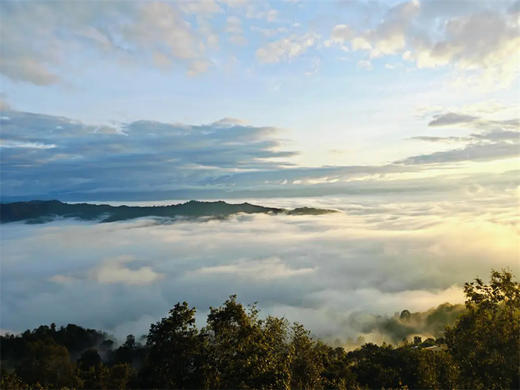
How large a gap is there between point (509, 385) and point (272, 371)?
16.6 metres

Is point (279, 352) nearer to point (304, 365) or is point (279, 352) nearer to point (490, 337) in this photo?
point (304, 365)

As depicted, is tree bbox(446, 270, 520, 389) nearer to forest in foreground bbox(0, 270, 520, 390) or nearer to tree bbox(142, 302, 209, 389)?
forest in foreground bbox(0, 270, 520, 390)

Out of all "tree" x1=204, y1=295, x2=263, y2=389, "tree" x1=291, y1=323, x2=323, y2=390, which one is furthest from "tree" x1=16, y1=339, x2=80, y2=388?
"tree" x1=291, y1=323, x2=323, y2=390

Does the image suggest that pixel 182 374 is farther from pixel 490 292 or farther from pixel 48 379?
pixel 48 379

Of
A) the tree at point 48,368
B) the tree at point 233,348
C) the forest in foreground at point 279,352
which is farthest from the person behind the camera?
the tree at point 48,368

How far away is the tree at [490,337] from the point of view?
1155 inches

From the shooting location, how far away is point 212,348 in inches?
1225

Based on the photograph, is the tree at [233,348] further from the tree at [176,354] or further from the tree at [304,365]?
the tree at [304,365]

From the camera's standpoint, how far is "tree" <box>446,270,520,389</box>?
29344mm

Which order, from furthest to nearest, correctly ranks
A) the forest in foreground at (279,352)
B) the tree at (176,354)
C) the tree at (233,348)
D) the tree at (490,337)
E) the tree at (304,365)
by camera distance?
1. the tree at (304,365)
2. the tree at (176,354)
3. the tree at (490,337)
4. the forest in foreground at (279,352)
5. the tree at (233,348)

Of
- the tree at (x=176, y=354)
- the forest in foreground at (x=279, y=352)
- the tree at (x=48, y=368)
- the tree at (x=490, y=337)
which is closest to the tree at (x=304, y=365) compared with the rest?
the forest in foreground at (x=279, y=352)

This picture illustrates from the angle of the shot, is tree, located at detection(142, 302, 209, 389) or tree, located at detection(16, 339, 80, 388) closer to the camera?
tree, located at detection(142, 302, 209, 389)

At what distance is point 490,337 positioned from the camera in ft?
100

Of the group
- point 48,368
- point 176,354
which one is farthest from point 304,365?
point 48,368
